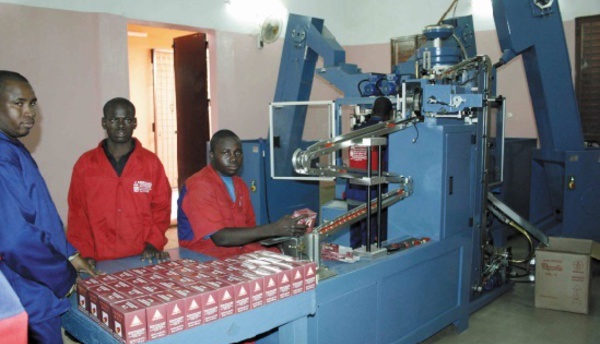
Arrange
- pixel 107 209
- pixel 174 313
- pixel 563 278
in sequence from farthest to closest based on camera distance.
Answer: pixel 563 278 → pixel 107 209 → pixel 174 313

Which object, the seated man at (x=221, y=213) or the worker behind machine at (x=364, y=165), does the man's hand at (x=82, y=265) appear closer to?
the seated man at (x=221, y=213)

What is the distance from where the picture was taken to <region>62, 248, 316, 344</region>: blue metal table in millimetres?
1812

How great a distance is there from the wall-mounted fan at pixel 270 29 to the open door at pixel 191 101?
96 cm

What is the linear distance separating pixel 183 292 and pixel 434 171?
1.94 m

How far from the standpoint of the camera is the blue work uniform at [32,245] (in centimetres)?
170

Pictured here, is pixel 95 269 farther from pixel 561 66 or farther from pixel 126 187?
pixel 561 66

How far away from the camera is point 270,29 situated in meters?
7.54

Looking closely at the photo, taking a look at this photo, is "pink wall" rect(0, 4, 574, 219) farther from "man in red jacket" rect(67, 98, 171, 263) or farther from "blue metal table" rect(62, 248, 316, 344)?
"blue metal table" rect(62, 248, 316, 344)

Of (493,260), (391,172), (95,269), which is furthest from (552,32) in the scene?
(95,269)

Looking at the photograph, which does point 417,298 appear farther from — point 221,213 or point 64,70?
point 64,70

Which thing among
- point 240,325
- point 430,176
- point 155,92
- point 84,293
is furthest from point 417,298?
point 155,92

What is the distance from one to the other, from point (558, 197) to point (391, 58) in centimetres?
444

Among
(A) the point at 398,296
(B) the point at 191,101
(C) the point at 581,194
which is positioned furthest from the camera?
(B) the point at 191,101

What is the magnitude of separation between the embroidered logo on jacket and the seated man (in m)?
0.26
